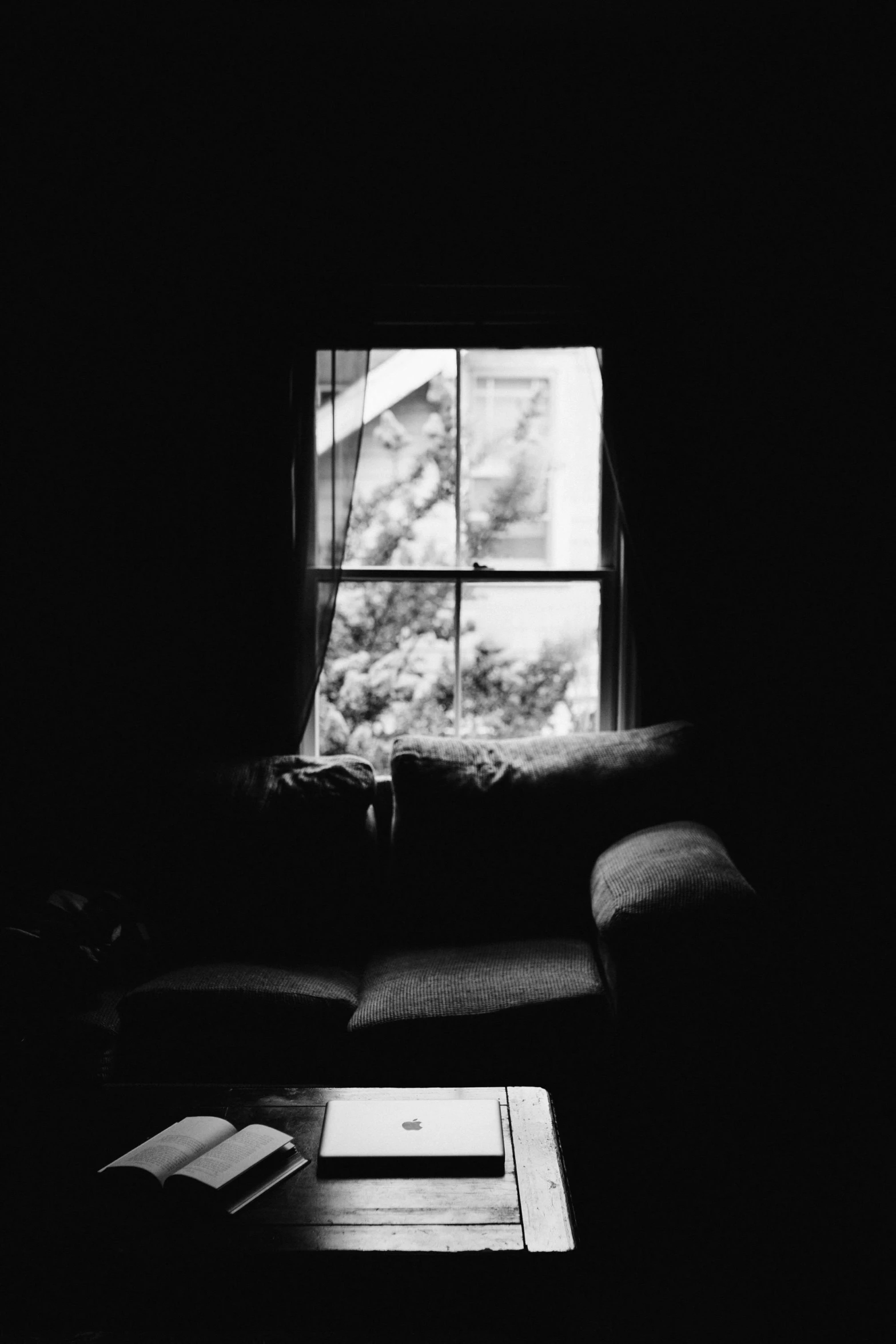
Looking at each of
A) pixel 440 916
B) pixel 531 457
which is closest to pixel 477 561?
pixel 531 457

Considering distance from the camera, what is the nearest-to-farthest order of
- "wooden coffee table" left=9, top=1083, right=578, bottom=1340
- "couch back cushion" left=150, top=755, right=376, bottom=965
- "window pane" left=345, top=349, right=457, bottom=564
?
"wooden coffee table" left=9, top=1083, right=578, bottom=1340 < "couch back cushion" left=150, top=755, right=376, bottom=965 < "window pane" left=345, top=349, right=457, bottom=564

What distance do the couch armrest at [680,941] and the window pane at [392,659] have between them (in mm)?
1198

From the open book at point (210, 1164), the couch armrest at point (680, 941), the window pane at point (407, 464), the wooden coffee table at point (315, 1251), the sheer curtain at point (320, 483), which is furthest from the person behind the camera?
the window pane at point (407, 464)

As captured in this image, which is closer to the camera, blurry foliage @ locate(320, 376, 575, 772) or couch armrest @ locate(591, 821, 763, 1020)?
couch armrest @ locate(591, 821, 763, 1020)

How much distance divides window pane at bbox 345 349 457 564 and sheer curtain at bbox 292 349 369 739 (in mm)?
90

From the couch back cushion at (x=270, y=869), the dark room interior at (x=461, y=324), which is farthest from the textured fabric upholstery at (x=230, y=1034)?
the dark room interior at (x=461, y=324)

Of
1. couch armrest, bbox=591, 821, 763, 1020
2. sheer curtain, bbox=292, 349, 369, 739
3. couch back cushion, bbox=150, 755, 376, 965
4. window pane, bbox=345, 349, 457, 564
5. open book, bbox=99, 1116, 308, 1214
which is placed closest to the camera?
open book, bbox=99, 1116, 308, 1214

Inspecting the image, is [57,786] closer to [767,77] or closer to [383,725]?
[383,725]

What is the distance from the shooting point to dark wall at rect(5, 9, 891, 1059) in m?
3.33

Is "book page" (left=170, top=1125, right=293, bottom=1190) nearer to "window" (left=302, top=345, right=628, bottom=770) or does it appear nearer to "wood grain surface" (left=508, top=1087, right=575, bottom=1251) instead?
"wood grain surface" (left=508, top=1087, right=575, bottom=1251)

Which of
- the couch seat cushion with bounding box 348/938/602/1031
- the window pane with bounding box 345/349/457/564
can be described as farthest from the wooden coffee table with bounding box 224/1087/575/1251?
the window pane with bounding box 345/349/457/564

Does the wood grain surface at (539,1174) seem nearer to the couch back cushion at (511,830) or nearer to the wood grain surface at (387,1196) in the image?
the wood grain surface at (387,1196)

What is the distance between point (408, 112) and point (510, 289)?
643 mm

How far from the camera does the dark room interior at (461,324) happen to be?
3.32 meters
